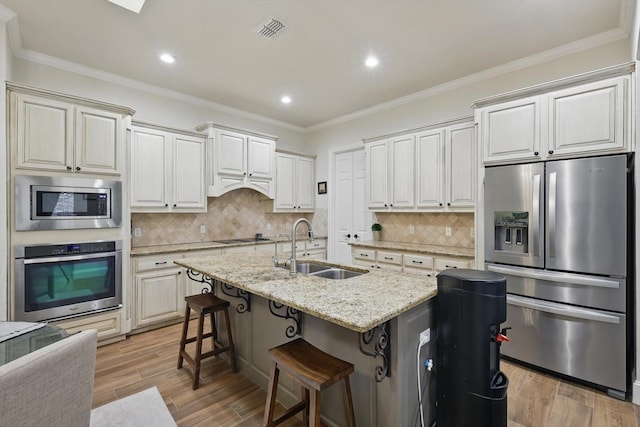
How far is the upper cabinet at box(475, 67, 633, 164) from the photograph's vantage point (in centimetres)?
226

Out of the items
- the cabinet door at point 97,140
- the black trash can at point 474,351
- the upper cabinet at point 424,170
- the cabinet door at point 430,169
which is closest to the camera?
the black trash can at point 474,351

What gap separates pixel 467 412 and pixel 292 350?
0.97 meters

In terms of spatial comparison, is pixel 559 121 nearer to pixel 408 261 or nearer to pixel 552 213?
pixel 552 213

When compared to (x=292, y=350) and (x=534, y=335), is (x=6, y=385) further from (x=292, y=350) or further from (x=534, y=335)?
(x=534, y=335)

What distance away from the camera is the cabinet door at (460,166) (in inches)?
133

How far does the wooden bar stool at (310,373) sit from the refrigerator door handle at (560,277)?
1911mm

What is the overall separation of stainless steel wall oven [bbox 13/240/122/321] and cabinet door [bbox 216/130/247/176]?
1.63 metres

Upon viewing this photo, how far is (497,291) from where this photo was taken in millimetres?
1547

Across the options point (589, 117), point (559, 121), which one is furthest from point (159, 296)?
Result: point (589, 117)

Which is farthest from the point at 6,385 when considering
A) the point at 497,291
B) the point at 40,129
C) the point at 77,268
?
the point at 40,129

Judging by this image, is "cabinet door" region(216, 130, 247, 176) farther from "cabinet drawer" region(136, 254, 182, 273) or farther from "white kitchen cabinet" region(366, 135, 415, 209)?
"white kitchen cabinet" region(366, 135, 415, 209)

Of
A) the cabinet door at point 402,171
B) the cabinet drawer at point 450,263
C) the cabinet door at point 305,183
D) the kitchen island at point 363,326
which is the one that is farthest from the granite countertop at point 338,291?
the cabinet door at point 305,183

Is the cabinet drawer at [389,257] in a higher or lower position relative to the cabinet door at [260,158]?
lower

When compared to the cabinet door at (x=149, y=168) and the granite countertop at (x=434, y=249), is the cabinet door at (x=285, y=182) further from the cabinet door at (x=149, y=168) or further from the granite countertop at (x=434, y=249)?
the cabinet door at (x=149, y=168)
